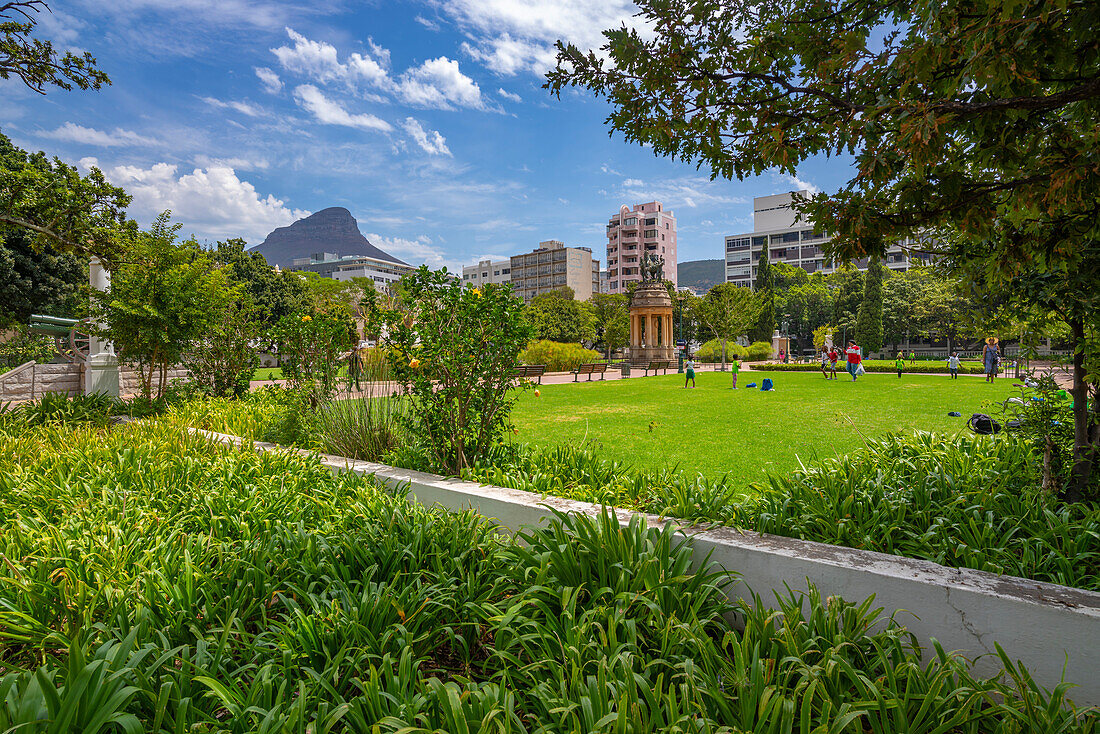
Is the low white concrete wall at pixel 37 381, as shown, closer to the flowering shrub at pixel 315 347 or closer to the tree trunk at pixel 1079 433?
the flowering shrub at pixel 315 347

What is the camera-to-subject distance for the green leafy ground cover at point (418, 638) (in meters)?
1.71

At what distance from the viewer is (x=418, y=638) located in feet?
7.15

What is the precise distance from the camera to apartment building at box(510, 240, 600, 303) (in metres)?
107

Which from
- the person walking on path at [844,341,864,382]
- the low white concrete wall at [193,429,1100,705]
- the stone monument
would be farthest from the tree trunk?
the stone monument

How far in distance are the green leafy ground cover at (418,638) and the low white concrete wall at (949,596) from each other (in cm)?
12

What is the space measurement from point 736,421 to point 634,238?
91.9 metres

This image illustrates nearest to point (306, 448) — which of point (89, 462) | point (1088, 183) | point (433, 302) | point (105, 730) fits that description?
point (89, 462)

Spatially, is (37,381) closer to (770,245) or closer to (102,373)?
(102,373)

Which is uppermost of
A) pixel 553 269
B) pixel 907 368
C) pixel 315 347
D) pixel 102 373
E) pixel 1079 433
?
pixel 553 269

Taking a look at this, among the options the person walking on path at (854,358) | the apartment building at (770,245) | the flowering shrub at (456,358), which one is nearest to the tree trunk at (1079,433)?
the flowering shrub at (456,358)

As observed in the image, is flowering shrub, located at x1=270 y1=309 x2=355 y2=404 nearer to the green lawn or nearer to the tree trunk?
the green lawn

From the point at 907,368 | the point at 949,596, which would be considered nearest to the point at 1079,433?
the point at 949,596

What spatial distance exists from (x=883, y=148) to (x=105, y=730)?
3.43 metres

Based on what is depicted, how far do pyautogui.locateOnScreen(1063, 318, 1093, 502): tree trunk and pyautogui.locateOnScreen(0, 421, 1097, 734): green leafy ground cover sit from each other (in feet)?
5.81
